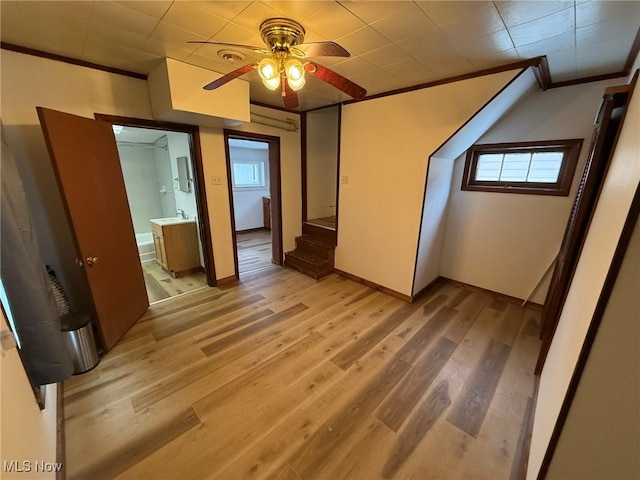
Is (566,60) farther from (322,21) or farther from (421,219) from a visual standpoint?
(322,21)

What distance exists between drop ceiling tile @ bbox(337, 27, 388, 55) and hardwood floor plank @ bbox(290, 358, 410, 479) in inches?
98.1

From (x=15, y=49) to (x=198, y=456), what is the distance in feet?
10.0

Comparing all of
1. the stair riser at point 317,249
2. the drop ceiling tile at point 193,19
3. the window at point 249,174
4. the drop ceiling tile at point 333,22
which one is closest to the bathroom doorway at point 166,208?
the drop ceiling tile at point 193,19

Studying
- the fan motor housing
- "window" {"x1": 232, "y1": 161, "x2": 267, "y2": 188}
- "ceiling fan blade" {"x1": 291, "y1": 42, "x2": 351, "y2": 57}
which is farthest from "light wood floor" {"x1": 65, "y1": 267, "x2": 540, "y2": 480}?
"window" {"x1": 232, "y1": 161, "x2": 267, "y2": 188}

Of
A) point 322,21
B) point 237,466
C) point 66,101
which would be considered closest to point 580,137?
point 322,21

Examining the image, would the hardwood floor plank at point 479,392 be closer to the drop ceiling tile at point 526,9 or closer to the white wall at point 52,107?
the drop ceiling tile at point 526,9

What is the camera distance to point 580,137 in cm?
240

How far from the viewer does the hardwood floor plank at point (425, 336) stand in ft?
7.16

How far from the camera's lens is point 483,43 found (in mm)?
1743

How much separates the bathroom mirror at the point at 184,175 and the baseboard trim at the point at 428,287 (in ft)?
11.5

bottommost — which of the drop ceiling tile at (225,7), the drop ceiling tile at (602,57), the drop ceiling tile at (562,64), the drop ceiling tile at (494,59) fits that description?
the drop ceiling tile at (602,57)

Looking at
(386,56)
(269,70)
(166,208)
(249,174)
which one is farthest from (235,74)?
(249,174)

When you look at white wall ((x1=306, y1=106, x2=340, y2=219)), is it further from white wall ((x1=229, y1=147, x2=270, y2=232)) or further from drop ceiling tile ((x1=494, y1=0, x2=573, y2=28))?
white wall ((x1=229, y1=147, x2=270, y2=232))

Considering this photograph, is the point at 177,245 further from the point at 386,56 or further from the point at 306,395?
the point at 386,56
